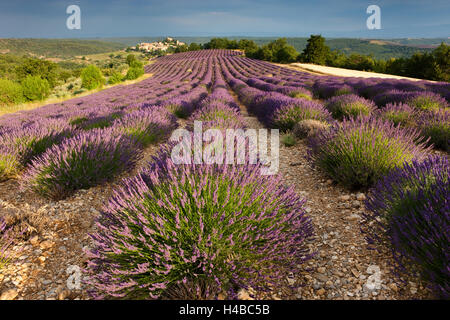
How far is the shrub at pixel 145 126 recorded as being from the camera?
15.6 ft

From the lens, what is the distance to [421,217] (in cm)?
158

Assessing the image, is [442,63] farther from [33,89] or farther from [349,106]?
[33,89]

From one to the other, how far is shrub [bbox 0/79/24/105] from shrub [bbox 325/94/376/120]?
2178cm

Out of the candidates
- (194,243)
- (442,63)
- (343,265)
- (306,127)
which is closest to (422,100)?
(306,127)

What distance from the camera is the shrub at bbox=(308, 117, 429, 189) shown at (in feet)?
8.88

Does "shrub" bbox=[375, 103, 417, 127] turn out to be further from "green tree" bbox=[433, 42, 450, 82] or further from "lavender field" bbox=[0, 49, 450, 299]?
"green tree" bbox=[433, 42, 450, 82]

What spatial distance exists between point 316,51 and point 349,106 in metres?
45.3

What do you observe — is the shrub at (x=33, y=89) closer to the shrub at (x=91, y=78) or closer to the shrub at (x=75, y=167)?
the shrub at (x=91, y=78)

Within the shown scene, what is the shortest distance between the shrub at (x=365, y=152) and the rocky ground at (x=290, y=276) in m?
0.23

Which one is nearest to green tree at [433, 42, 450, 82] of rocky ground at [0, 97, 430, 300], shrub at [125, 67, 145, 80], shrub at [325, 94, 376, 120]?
shrub at [325, 94, 376, 120]

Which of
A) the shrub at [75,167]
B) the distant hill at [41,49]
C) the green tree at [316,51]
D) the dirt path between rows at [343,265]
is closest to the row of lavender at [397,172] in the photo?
the dirt path between rows at [343,265]
